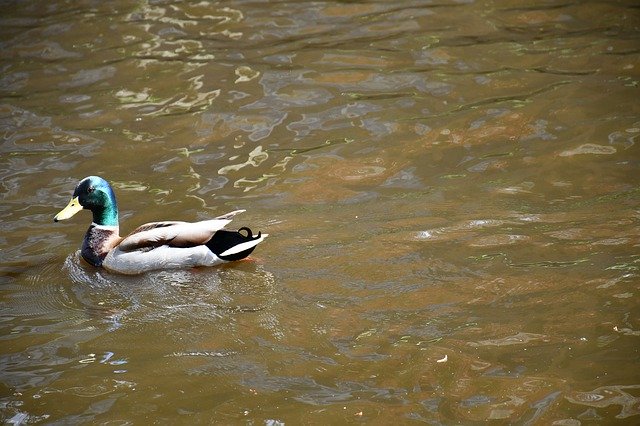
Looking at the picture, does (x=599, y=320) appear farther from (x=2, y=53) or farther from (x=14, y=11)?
(x=14, y=11)

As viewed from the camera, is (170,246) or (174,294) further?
(170,246)

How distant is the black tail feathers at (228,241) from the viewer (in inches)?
243

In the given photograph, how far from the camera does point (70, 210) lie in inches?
263

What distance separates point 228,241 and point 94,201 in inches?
46.3

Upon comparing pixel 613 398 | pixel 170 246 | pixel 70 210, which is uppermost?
pixel 70 210

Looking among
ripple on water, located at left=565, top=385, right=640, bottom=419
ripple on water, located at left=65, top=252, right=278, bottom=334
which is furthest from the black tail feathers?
ripple on water, located at left=565, top=385, right=640, bottom=419

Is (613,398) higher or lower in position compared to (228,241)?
lower

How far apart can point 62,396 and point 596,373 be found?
279 cm

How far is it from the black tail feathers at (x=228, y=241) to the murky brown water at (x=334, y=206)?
125mm

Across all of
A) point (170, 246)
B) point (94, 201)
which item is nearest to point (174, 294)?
point (170, 246)

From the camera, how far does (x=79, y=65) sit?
10047 millimetres

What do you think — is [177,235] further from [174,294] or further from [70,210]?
[70,210]

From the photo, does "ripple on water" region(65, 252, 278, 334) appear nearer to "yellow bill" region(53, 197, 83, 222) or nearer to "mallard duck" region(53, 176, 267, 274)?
"mallard duck" region(53, 176, 267, 274)

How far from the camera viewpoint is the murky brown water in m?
4.71
